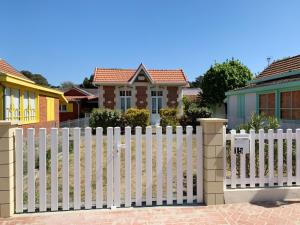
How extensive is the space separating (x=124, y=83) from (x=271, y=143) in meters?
22.3

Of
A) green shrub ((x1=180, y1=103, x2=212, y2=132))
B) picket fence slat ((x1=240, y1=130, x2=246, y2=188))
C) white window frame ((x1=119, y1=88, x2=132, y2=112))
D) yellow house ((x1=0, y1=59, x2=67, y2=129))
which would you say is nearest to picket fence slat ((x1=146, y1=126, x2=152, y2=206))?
picket fence slat ((x1=240, y1=130, x2=246, y2=188))

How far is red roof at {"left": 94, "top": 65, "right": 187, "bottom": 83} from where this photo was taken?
1060 inches

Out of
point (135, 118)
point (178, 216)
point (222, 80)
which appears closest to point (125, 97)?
point (135, 118)

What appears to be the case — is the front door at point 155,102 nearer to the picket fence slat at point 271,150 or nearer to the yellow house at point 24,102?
the yellow house at point 24,102

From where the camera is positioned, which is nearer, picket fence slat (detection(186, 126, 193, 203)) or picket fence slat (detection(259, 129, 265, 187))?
picket fence slat (detection(186, 126, 193, 203))

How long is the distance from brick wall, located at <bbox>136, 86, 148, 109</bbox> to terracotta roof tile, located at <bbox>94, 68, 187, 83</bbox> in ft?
4.40

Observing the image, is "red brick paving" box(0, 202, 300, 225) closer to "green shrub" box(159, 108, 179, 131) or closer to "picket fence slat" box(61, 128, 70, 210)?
"picket fence slat" box(61, 128, 70, 210)

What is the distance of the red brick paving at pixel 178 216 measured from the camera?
14.1ft

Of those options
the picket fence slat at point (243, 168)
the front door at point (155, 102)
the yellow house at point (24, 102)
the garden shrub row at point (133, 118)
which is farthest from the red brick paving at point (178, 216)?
the front door at point (155, 102)

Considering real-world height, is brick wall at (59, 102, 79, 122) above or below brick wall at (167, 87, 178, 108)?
below

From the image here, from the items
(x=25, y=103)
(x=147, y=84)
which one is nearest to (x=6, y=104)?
(x=25, y=103)

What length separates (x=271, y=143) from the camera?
5.18 metres

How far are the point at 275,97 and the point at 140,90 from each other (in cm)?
1415

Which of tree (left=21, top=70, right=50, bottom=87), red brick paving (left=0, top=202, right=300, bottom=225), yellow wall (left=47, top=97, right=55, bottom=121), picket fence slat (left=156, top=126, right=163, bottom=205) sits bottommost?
red brick paving (left=0, top=202, right=300, bottom=225)
